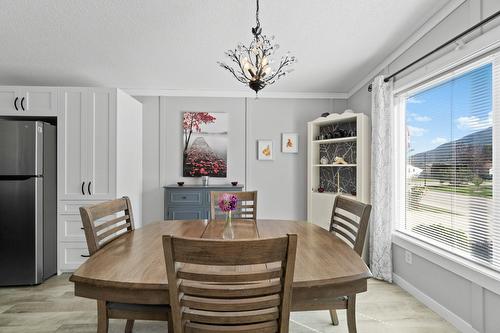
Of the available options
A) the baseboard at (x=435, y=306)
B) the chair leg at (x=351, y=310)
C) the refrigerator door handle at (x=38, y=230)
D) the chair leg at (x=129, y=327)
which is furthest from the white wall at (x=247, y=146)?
the chair leg at (x=351, y=310)

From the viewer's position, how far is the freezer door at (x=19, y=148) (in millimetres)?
2934

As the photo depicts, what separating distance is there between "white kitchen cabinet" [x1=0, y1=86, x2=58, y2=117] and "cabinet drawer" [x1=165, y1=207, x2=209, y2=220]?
1855mm

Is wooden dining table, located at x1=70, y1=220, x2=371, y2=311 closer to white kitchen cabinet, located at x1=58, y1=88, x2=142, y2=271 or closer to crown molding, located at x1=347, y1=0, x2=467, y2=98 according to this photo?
white kitchen cabinet, located at x1=58, y1=88, x2=142, y2=271

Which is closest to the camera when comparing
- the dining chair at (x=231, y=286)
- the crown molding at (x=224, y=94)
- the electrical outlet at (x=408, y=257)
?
the dining chair at (x=231, y=286)

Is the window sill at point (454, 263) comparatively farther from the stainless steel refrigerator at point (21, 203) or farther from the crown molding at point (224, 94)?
the stainless steel refrigerator at point (21, 203)

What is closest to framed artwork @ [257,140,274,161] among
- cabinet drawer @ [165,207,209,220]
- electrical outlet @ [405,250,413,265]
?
cabinet drawer @ [165,207,209,220]

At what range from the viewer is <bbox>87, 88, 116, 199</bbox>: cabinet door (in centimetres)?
332

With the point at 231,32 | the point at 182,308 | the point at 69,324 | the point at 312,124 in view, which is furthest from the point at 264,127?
the point at 182,308

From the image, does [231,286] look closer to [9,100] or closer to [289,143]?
[289,143]

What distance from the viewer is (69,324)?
2.23 metres

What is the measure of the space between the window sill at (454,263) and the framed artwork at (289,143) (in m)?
2.04

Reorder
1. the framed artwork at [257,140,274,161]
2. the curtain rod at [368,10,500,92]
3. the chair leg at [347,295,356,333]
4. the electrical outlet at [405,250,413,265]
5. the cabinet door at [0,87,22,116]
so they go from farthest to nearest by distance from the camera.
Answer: the framed artwork at [257,140,274,161] → the cabinet door at [0,87,22,116] → the electrical outlet at [405,250,413,265] → the curtain rod at [368,10,500,92] → the chair leg at [347,295,356,333]

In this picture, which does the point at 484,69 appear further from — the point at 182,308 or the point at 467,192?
the point at 182,308

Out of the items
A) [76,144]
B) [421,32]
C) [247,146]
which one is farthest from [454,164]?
[76,144]
